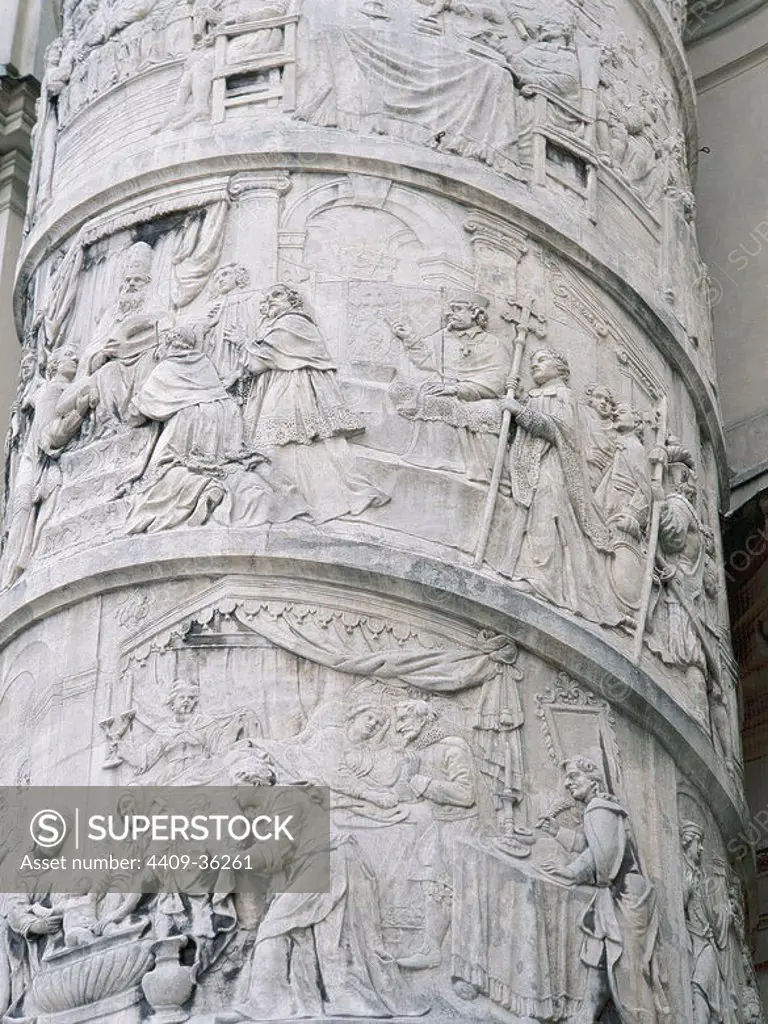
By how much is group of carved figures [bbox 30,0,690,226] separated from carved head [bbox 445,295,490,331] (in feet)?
3.04

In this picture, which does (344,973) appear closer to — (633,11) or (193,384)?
(193,384)

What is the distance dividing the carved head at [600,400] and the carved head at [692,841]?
79.7 inches

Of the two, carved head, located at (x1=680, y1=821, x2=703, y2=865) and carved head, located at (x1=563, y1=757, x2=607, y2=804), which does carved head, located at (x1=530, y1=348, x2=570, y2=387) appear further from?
carved head, located at (x1=680, y1=821, x2=703, y2=865)

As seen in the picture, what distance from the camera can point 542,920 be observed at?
9.23 m

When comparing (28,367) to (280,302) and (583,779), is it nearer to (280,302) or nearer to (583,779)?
(280,302)

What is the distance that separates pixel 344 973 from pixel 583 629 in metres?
2.00

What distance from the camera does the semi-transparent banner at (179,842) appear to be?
919cm

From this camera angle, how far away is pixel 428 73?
453 inches

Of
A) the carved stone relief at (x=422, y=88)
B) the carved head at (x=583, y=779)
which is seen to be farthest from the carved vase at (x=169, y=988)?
the carved stone relief at (x=422, y=88)

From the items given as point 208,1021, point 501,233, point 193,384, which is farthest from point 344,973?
point 501,233

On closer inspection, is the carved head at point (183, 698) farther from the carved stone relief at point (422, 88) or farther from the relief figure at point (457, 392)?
the carved stone relief at point (422, 88)

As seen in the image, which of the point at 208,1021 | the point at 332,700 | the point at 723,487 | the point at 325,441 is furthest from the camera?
the point at 723,487

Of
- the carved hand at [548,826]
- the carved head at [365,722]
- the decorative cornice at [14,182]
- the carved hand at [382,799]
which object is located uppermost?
the decorative cornice at [14,182]

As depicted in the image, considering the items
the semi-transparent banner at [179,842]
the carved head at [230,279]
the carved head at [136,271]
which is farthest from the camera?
the carved head at [136,271]
